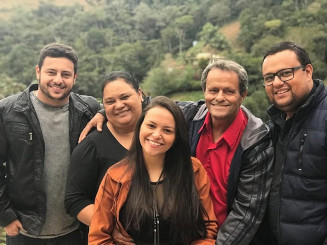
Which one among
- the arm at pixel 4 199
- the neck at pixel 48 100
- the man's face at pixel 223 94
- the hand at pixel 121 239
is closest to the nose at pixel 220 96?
the man's face at pixel 223 94

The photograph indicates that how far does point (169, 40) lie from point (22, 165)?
1987 inches

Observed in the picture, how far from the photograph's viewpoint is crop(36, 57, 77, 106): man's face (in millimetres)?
2635

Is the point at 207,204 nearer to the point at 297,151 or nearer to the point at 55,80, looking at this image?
the point at 297,151

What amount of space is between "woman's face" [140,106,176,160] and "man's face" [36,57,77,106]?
991 millimetres

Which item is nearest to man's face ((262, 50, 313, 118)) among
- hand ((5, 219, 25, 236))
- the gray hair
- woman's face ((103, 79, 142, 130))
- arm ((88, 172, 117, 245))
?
the gray hair

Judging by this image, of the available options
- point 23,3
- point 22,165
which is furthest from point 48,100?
point 23,3

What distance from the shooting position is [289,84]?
2.08 metres

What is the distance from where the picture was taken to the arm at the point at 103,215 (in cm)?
199

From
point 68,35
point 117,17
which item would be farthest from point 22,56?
point 117,17

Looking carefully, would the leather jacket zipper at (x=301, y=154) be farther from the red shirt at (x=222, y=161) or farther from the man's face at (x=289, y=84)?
the red shirt at (x=222, y=161)

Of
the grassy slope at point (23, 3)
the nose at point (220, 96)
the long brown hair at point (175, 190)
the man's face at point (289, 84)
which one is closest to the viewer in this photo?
the long brown hair at point (175, 190)

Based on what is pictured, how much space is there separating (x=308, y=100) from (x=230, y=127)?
524 millimetres

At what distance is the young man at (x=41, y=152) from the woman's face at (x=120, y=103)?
0.51 meters

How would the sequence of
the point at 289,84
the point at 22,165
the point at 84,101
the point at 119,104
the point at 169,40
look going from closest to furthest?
the point at 289,84 → the point at 119,104 → the point at 22,165 → the point at 84,101 → the point at 169,40
